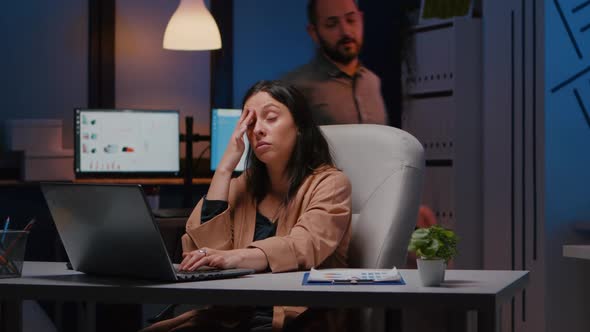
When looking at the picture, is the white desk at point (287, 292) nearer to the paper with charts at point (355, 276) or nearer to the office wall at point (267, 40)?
the paper with charts at point (355, 276)

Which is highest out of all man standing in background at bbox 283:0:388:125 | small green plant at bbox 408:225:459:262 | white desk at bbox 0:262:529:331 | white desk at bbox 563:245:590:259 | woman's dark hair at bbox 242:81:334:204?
man standing in background at bbox 283:0:388:125

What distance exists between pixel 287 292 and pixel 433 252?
29 cm

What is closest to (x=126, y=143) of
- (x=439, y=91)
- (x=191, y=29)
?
(x=191, y=29)

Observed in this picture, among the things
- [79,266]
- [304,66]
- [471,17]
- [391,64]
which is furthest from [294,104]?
[304,66]

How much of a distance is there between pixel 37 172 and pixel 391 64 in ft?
6.72

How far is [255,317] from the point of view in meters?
2.09

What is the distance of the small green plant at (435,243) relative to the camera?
1.68m

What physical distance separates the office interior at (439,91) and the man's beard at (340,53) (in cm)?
6

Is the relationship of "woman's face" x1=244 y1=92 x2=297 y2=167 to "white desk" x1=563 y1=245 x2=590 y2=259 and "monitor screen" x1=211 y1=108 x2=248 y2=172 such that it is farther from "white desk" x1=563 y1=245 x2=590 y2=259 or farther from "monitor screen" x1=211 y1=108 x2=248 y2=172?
"monitor screen" x1=211 y1=108 x2=248 y2=172

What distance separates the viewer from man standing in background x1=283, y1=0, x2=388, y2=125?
17.7 ft

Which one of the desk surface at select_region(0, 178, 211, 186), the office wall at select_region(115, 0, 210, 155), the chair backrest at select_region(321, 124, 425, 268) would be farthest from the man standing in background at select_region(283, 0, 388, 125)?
the chair backrest at select_region(321, 124, 425, 268)

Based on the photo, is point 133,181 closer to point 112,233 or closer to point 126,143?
point 126,143

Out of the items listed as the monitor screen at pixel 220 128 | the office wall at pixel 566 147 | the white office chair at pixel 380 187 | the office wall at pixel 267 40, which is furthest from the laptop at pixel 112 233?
the office wall at pixel 267 40

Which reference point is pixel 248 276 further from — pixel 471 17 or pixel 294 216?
pixel 471 17
